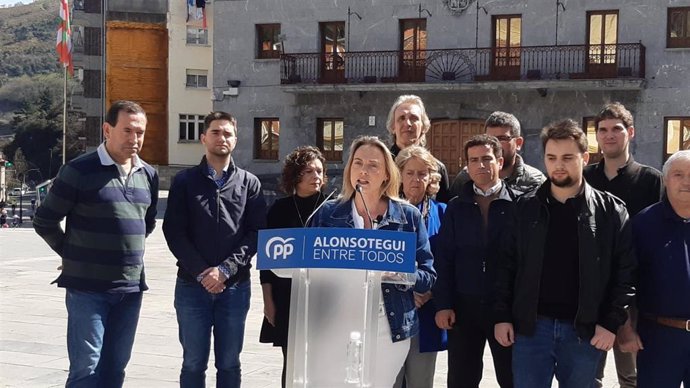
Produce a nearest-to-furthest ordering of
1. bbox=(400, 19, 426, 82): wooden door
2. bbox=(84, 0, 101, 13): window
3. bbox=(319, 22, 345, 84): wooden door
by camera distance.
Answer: bbox=(400, 19, 426, 82): wooden door, bbox=(319, 22, 345, 84): wooden door, bbox=(84, 0, 101, 13): window

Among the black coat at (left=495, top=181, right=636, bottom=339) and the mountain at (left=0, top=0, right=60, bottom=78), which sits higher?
the mountain at (left=0, top=0, right=60, bottom=78)

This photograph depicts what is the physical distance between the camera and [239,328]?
18.5ft

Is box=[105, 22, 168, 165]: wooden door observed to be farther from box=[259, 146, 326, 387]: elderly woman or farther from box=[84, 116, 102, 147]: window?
box=[259, 146, 326, 387]: elderly woman

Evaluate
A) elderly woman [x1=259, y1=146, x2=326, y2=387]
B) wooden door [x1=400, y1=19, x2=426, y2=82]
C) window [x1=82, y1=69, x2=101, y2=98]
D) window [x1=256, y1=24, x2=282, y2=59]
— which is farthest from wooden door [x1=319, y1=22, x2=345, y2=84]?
elderly woman [x1=259, y1=146, x2=326, y2=387]

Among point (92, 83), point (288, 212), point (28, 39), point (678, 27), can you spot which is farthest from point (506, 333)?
point (28, 39)

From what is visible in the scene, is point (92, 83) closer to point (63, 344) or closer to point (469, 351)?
point (63, 344)

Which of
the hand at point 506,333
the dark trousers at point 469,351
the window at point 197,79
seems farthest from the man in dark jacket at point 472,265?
the window at point 197,79

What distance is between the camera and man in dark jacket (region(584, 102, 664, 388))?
5.82 metres

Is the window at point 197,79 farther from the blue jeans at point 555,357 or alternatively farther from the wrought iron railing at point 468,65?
the blue jeans at point 555,357

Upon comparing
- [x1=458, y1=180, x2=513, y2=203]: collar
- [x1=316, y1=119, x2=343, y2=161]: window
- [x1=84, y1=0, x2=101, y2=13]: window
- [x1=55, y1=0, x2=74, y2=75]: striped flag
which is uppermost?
[x1=84, y1=0, x2=101, y2=13]: window

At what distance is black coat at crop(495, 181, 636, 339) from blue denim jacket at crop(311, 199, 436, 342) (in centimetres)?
51

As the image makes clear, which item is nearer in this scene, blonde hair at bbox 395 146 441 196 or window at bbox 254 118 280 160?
blonde hair at bbox 395 146 441 196

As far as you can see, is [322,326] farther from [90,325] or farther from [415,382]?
[90,325]

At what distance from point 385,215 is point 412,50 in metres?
24.5
